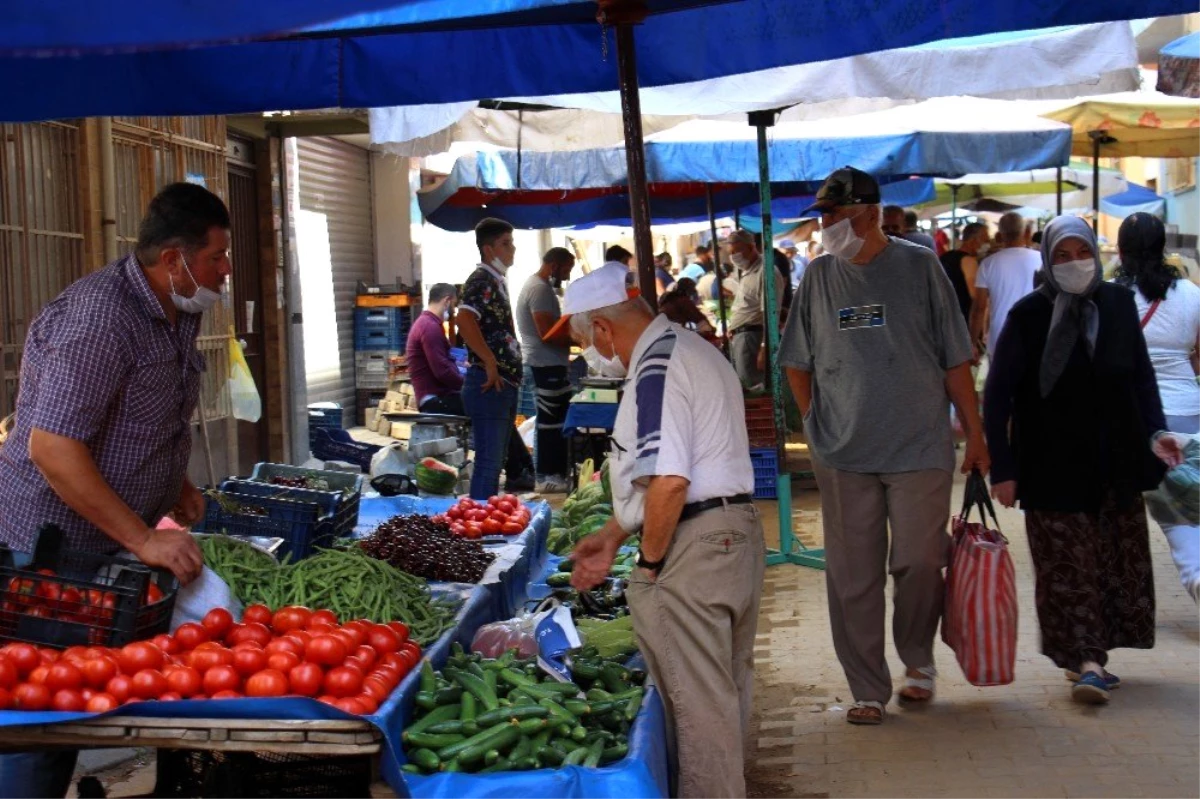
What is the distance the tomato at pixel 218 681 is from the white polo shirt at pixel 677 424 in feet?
4.22

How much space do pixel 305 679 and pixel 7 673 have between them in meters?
0.80

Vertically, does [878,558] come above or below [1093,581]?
above

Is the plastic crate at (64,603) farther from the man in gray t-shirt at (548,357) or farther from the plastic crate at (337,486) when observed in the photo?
the man in gray t-shirt at (548,357)

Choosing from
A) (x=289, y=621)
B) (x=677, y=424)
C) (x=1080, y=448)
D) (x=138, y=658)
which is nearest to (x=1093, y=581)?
(x=1080, y=448)

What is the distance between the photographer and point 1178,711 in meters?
5.86

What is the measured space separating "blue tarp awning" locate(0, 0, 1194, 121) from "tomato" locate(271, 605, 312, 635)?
7.54 ft

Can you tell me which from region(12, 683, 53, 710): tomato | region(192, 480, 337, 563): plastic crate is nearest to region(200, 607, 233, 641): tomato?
region(12, 683, 53, 710): tomato

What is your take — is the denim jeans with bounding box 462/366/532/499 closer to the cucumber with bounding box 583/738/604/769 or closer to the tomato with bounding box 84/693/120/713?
the cucumber with bounding box 583/738/604/769

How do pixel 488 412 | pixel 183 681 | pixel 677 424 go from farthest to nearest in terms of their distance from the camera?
pixel 488 412, pixel 677 424, pixel 183 681

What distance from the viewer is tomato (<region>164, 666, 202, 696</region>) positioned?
12.4ft

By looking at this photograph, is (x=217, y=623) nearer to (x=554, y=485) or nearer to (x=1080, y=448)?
(x=1080, y=448)

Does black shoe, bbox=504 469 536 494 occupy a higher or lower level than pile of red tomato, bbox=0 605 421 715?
lower

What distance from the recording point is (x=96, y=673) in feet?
12.3

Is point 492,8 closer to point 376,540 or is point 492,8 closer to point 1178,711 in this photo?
point 376,540
